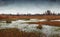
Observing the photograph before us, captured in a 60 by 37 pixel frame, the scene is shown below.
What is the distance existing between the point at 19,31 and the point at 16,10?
44cm

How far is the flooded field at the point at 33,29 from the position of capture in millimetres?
2393

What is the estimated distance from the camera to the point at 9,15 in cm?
265

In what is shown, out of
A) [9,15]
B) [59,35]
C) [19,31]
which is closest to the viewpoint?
[59,35]

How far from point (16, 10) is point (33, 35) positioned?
0.61 metres

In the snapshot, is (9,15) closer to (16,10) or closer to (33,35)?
(16,10)

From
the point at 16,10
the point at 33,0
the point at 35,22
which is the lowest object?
the point at 35,22

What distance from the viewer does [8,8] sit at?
9.00 feet

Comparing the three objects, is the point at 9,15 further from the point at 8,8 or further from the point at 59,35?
the point at 59,35

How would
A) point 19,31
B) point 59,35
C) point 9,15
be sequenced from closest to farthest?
point 59,35
point 19,31
point 9,15

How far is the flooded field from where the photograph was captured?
2.39 meters

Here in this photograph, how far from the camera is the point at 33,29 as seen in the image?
2.51 meters

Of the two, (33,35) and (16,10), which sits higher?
(16,10)

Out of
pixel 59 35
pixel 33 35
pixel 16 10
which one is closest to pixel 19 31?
pixel 33 35

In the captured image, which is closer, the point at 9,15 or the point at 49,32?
the point at 49,32
